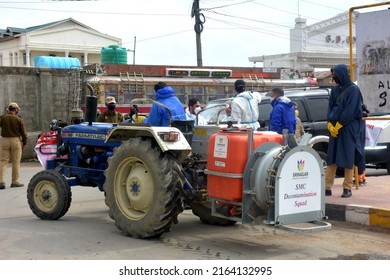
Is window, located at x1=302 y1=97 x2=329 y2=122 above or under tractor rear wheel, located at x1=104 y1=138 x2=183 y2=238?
above

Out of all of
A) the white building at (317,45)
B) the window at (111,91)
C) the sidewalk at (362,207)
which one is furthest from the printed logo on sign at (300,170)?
the white building at (317,45)

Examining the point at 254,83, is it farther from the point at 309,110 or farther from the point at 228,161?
the point at 228,161

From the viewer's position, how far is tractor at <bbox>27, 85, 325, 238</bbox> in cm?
619

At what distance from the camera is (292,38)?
39.6 meters

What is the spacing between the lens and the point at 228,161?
6.32 meters

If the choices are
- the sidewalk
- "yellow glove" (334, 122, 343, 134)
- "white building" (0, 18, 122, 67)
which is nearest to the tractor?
the sidewalk

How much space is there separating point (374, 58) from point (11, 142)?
26.1ft

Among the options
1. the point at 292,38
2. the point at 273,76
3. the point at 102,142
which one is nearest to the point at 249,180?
the point at 102,142

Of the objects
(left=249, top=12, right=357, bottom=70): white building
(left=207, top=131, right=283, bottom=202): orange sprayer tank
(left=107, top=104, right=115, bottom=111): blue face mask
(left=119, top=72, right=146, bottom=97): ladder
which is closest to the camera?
(left=207, top=131, right=283, bottom=202): orange sprayer tank

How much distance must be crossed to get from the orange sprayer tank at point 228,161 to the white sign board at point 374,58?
3.20 m

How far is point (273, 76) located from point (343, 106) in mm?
17658

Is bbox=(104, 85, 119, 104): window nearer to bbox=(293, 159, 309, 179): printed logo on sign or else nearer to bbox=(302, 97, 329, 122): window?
bbox=(302, 97, 329, 122): window

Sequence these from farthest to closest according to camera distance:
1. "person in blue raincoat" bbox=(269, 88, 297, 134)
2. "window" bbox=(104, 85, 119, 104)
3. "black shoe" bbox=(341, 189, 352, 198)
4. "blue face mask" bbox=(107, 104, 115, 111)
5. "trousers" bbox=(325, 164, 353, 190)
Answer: "window" bbox=(104, 85, 119, 104)
"blue face mask" bbox=(107, 104, 115, 111)
"person in blue raincoat" bbox=(269, 88, 297, 134)
"black shoe" bbox=(341, 189, 352, 198)
"trousers" bbox=(325, 164, 353, 190)

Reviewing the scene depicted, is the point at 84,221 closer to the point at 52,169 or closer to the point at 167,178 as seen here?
the point at 52,169
